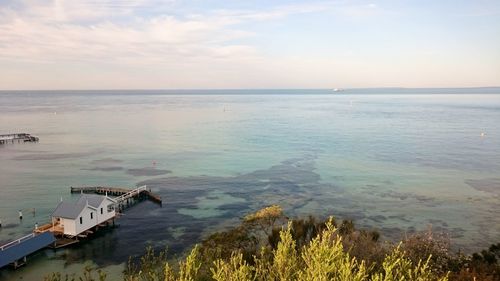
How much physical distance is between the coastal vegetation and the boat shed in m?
8.60

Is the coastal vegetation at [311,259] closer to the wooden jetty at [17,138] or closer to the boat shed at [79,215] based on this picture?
the boat shed at [79,215]

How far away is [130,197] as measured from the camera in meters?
58.2

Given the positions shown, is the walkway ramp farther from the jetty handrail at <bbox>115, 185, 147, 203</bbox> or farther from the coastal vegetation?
the jetty handrail at <bbox>115, 185, 147, 203</bbox>

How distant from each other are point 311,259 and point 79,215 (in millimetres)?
34830

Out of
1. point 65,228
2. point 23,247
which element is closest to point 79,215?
point 65,228

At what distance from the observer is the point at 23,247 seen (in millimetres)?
38500

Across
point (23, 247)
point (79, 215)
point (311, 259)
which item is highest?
point (311, 259)

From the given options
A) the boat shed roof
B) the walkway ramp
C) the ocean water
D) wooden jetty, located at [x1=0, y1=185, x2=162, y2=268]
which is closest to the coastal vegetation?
the walkway ramp

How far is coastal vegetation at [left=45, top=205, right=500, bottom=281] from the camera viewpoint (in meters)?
14.5

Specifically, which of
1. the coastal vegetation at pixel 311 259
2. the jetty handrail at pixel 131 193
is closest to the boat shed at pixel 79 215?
the jetty handrail at pixel 131 193

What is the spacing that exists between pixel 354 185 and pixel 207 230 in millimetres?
28824

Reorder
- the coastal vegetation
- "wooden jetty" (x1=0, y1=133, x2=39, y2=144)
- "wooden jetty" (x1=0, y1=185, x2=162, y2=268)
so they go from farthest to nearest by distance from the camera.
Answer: "wooden jetty" (x1=0, y1=133, x2=39, y2=144) < "wooden jetty" (x1=0, y1=185, x2=162, y2=268) < the coastal vegetation

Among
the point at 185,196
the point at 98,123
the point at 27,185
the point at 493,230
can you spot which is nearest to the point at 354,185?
the point at 493,230

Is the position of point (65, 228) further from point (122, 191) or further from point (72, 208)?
point (122, 191)
